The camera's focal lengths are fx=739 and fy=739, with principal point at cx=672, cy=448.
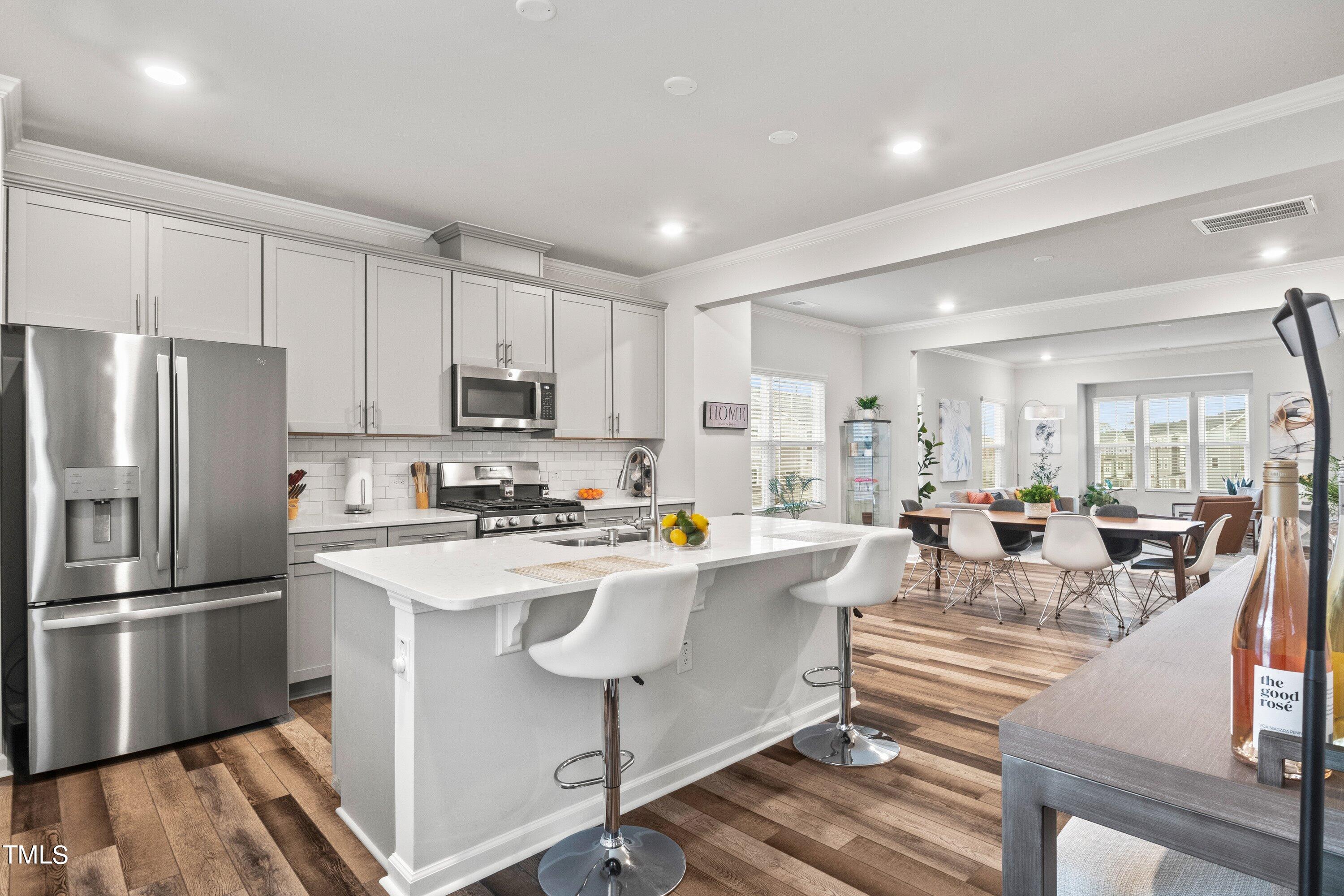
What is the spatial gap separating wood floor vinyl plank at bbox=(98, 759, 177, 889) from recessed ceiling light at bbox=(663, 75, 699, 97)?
311cm

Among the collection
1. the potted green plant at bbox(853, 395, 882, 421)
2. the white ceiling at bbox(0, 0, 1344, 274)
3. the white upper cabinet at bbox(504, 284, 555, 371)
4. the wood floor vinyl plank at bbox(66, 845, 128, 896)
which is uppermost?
the white ceiling at bbox(0, 0, 1344, 274)

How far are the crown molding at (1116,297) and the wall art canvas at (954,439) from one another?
6.67ft

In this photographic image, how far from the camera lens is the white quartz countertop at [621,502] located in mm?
4941

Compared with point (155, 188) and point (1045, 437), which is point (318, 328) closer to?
point (155, 188)

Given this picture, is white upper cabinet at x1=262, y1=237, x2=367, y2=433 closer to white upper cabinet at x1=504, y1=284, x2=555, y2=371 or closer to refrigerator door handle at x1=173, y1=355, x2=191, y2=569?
refrigerator door handle at x1=173, y1=355, x2=191, y2=569

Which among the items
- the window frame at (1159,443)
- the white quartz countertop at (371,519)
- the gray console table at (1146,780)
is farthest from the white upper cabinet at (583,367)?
the window frame at (1159,443)

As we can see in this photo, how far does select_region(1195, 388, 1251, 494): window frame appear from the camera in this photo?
9.97 m

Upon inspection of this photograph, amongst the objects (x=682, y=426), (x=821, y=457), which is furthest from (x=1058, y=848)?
(x=821, y=457)

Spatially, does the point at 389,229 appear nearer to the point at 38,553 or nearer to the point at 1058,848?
the point at 38,553

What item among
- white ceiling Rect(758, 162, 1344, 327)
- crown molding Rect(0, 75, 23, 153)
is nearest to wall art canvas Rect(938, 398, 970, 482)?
white ceiling Rect(758, 162, 1344, 327)

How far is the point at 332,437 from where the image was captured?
168 inches

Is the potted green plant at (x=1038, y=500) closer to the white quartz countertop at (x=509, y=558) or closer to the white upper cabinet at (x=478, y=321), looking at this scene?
the white quartz countertop at (x=509, y=558)

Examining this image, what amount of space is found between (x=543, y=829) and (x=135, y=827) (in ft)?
4.49

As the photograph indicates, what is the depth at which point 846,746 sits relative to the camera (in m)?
2.95
